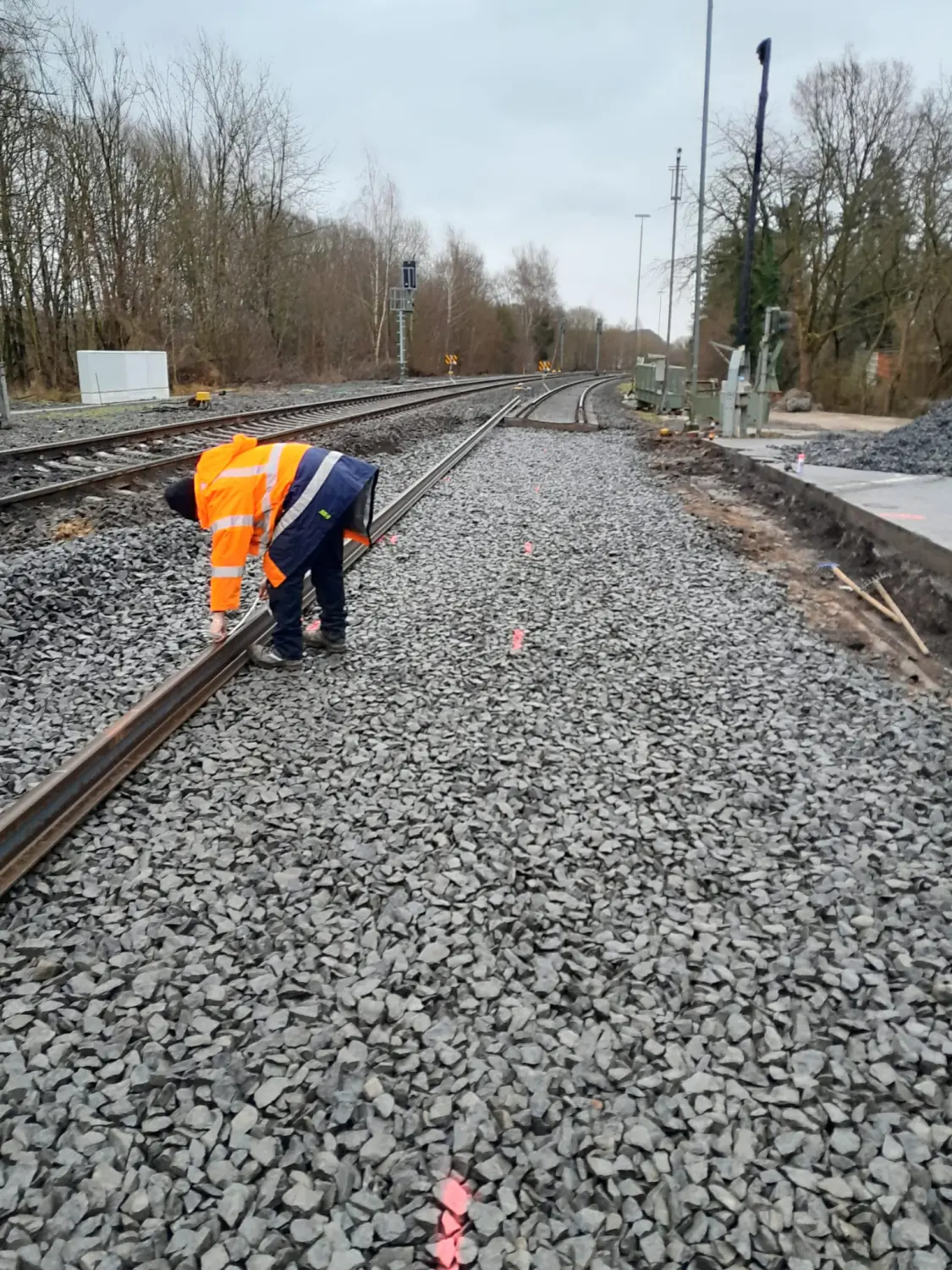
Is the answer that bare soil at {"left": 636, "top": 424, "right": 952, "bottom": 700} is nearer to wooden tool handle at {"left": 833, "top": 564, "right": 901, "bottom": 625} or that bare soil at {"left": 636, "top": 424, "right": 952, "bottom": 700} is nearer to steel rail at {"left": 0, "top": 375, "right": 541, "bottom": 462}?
wooden tool handle at {"left": 833, "top": 564, "right": 901, "bottom": 625}

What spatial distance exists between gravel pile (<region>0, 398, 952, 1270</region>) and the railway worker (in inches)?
20.8

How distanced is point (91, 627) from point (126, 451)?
8.41 m

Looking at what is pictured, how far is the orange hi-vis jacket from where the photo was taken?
4531mm

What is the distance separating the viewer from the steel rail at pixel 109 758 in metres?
3.17

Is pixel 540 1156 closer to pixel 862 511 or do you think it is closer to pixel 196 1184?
pixel 196 1184

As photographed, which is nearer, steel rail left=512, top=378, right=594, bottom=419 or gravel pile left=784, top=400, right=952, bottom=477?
gravel pile left=784, top=400, right=952, bottom=477

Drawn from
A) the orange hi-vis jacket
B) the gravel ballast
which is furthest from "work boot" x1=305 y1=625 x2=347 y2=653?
the gravel ballast

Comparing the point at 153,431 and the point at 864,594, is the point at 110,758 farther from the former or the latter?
the point at 153,431

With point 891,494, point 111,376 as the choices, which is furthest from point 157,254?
point 891,494

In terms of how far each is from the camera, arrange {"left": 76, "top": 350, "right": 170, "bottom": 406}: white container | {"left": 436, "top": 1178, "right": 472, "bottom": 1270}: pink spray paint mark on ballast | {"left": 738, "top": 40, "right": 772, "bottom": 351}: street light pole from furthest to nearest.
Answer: {"left": 76, "top": 350, "right": 170, "bottom": 406}: white container < {"left": 738, "top": 40, "right": 772, "bottom": 351}: street light pole < {"left": 436, "top": 1178, "right": 472, "bottom": 1270}: pink spray paint mark on ballast

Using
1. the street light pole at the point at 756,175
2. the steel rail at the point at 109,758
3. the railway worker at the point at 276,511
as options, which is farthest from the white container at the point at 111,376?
the railway worker at the point at 276,511

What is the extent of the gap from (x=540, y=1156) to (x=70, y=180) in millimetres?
35493

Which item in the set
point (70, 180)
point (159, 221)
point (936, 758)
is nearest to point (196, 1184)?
point (936, 758)

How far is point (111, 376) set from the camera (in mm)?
25125
